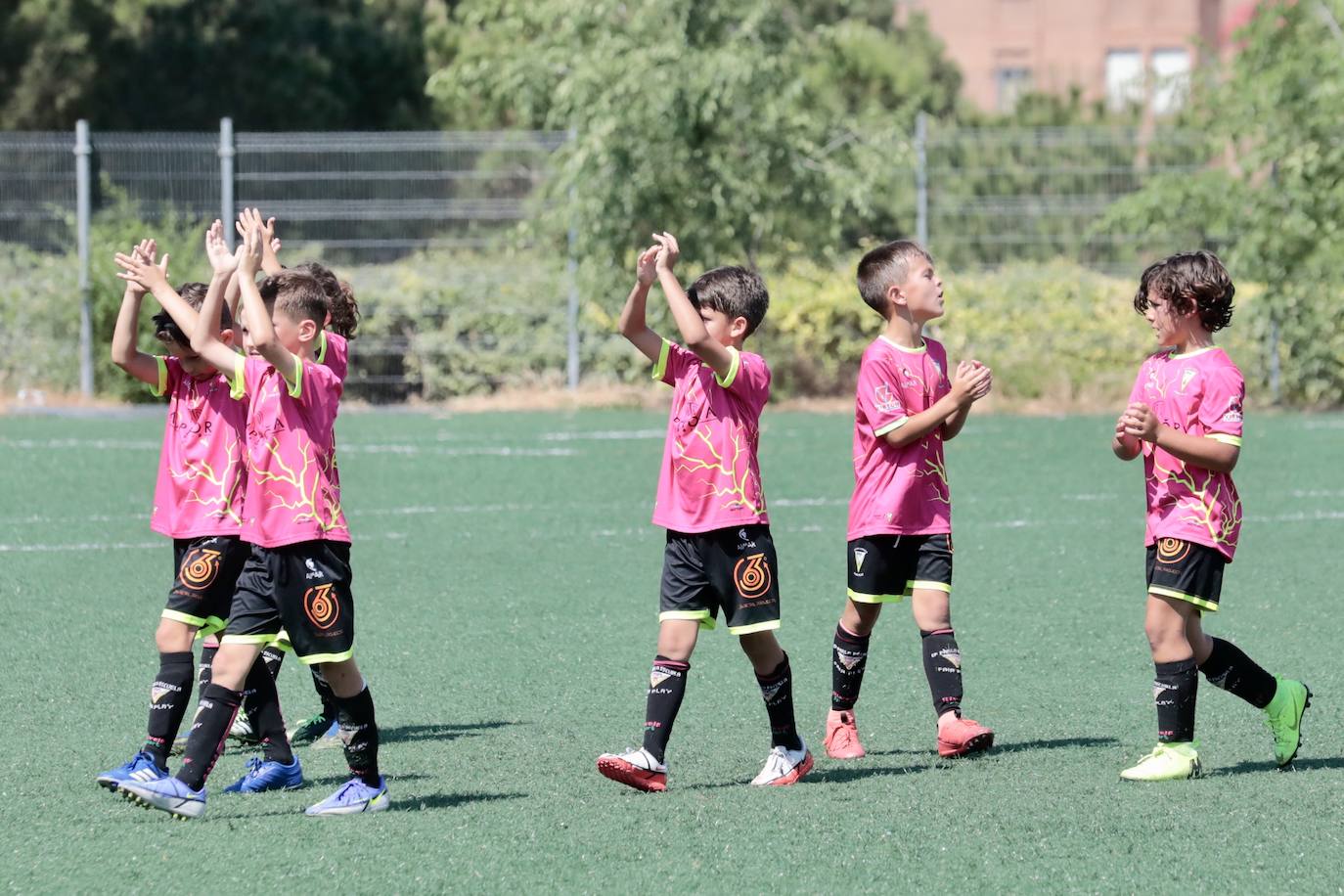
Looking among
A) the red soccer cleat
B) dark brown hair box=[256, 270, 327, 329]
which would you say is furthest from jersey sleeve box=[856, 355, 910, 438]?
dark brown hair box=[256, 270, 327, 329]

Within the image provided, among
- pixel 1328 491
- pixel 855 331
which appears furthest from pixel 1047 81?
pixel 1328 491

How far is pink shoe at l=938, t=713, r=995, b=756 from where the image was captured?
5691 mm

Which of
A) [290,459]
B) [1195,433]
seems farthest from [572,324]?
[290,459]

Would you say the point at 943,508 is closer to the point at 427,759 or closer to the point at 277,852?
the point at 427,759

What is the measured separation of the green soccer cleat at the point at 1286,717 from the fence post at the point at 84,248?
1586 cm

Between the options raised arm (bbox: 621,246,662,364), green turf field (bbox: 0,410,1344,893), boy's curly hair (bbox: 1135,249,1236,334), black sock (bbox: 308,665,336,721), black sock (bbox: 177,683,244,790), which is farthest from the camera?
black sock (bbox: 308,665,336,721)

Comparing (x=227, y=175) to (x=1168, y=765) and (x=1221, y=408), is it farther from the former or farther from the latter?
(x=1168, y=765)

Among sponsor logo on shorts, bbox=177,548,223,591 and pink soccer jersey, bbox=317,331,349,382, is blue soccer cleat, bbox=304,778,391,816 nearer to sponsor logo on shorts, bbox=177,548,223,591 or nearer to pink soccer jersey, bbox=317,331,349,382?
sponsor logo on shorts, bbox=177,548,223,591

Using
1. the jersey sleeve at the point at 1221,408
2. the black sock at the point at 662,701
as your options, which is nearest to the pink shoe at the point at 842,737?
the black sock at the point at 662,701

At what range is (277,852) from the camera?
15.4ft

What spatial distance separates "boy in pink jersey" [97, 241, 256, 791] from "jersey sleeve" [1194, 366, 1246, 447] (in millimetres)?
2795

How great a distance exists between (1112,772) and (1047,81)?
49.0 meters

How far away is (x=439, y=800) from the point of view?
5.29 m

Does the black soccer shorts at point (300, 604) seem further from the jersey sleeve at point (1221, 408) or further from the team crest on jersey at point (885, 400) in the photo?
the jersey sleeve at point (1221, 408)
